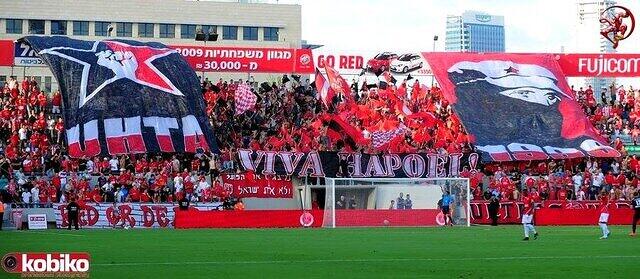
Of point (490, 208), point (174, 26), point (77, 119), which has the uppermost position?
point (174, 26)

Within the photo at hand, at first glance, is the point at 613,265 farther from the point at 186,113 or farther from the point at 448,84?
the point at 448,84

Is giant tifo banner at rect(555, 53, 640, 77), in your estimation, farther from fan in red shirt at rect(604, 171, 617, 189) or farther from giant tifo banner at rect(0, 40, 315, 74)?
giant tifo banner at rect(0, 40, 315, 74)

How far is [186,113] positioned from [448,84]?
47.7ft

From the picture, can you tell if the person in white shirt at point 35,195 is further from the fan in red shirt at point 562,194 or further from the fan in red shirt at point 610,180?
the fan in red shirt at point 610,180

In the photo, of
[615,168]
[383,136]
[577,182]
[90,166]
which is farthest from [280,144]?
[615,168]

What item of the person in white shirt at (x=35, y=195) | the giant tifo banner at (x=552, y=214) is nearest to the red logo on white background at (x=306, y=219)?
the giant tifo banner at (x=552, y=214)

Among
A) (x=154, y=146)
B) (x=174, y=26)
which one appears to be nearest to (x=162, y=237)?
(x=154, y=146)

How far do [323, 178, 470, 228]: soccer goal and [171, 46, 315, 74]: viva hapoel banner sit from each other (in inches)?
477

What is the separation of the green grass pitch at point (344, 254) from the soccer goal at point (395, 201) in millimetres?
8558

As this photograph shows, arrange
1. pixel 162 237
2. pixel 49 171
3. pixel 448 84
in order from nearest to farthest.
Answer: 1. pixel 162 237
2. pixel 49 171
3. pixel 448 84

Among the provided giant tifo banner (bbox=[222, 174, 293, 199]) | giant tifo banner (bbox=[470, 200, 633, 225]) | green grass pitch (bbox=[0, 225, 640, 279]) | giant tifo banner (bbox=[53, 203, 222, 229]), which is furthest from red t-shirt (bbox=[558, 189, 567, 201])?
giant tifo banner (bbox=[53, 203, 222, 229])

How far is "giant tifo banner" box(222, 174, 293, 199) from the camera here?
2094 inches

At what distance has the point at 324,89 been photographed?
195 ft

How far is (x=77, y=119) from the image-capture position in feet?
180
